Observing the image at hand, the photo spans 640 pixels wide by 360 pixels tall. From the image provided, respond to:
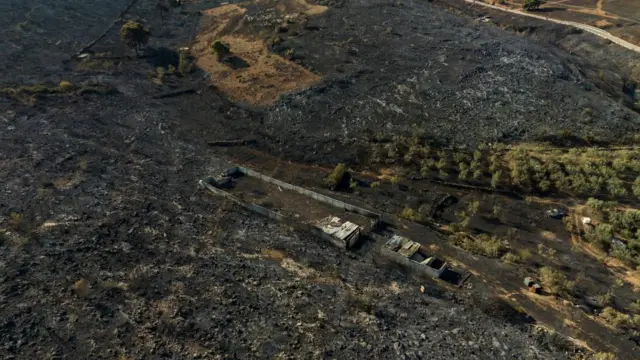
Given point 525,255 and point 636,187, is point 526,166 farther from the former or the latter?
point 525,255

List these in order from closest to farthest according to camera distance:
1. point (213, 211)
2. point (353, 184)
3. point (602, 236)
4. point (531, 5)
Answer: point (602, 236)
point (213, 211)
point (353, 184)
point (531, 5)

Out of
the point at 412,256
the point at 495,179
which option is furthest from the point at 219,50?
the point at 412,256

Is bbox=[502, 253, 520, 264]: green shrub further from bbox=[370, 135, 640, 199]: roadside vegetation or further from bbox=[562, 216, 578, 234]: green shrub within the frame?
bbox=[370, 135, 640, 199]: roadside vegetation

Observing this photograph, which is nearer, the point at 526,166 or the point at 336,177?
the point at 336,177

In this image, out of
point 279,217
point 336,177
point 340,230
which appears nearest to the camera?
point 340,230

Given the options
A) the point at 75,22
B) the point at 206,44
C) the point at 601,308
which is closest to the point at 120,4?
the point at 75,22

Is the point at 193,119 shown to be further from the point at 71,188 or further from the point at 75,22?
the point at 75,22
